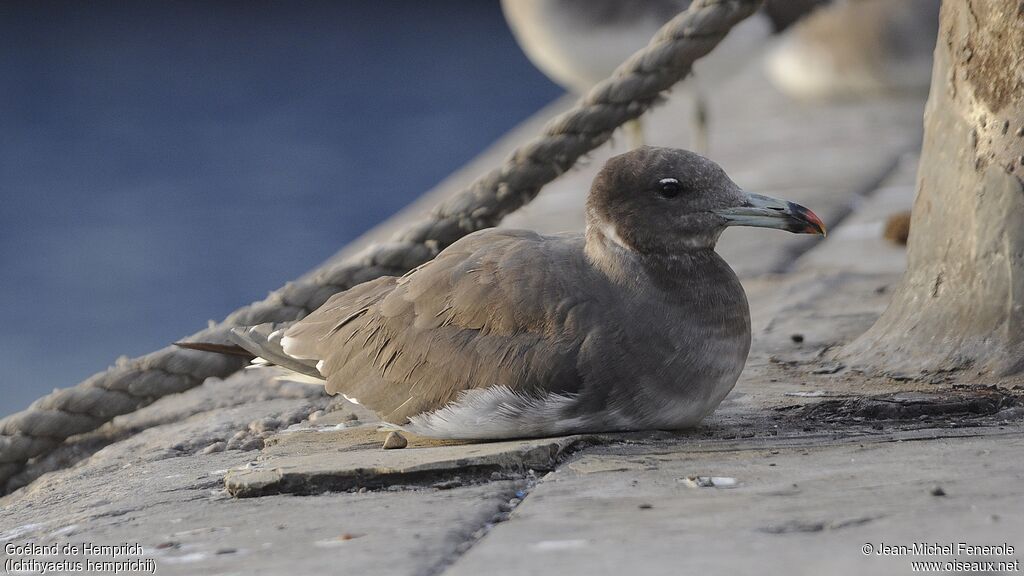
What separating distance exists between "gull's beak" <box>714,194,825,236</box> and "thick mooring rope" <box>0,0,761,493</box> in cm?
130

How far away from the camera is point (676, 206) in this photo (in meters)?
3.06

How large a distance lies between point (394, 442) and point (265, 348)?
0.57 m

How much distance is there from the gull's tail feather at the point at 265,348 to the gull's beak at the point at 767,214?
3.63 feet

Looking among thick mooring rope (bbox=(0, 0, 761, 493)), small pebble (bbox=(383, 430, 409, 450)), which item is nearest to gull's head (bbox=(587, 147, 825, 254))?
small pebble (bbox=(383, 430, 409, 450))

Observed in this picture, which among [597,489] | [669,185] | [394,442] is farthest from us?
[394,442]

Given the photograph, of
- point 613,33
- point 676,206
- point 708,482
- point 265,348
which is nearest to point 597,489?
point 708,482

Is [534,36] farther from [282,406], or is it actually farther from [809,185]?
[282,406]

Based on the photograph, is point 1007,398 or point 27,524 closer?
point 27,524

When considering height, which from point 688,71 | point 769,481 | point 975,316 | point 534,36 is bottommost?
point 769,481

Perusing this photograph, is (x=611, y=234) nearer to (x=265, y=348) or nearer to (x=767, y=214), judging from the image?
(x=767, y=214)

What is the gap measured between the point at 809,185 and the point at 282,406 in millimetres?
4113

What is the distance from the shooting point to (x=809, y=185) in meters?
7.34

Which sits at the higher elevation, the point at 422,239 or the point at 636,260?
the point at 422,239

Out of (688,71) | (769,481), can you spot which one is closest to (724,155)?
(688,71)
